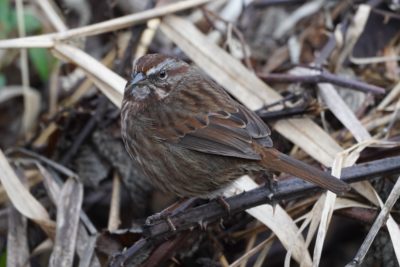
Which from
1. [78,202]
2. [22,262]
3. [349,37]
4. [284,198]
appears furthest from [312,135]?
[22,262]

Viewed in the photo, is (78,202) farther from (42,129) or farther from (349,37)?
(349,37)

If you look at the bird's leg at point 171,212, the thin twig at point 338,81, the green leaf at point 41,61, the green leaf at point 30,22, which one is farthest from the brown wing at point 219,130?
the green leaf at point 30,22

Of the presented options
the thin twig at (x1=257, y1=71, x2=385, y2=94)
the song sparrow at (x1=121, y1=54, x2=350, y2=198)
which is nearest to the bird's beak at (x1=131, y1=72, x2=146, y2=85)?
the song sparrow at (x1=121, y1=54, x2=350, y2=198)

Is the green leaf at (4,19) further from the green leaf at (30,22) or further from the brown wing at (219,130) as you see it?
the brown wing at (219,130)

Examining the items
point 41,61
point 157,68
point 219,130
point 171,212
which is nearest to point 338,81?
point 219,130

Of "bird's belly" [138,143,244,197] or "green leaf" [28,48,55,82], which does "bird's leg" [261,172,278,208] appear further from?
"green leaf" [28,48,55,82]
